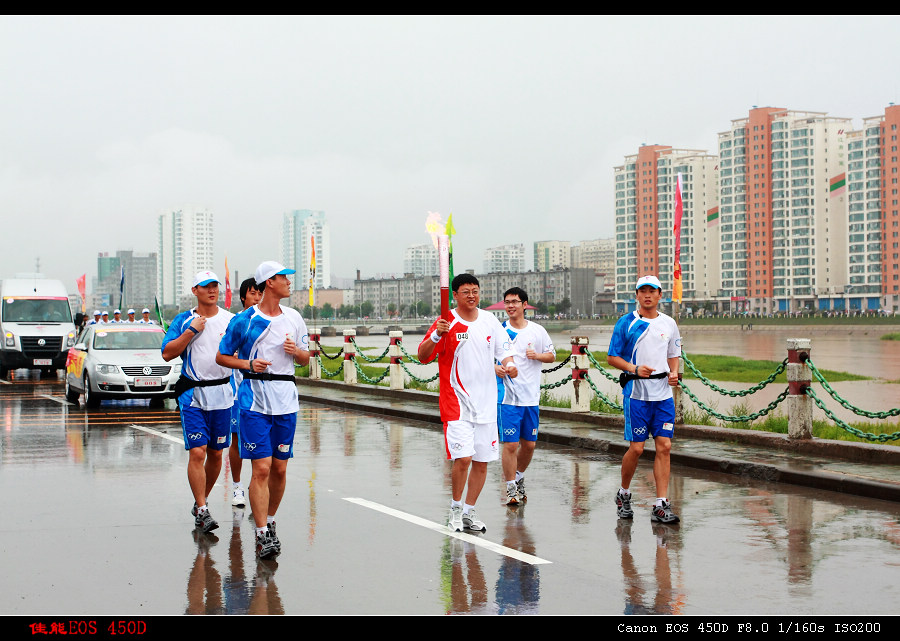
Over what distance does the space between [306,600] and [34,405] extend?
54.0 feet

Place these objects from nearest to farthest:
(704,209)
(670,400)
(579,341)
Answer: (670,400) < (579,341) < (704,209)

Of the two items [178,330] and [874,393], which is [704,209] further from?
[178,330]

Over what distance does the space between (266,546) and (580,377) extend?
9.14m

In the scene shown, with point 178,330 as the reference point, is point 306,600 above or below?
below

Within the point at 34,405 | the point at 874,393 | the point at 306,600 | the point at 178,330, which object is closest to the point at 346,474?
the point at 178,330

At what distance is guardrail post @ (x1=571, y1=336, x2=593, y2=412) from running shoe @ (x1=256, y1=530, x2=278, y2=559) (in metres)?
8.91

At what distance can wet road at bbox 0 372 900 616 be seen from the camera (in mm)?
5855

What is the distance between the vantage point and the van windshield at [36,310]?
99.5 ft

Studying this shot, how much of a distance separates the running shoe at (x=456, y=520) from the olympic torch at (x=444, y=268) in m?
1.67

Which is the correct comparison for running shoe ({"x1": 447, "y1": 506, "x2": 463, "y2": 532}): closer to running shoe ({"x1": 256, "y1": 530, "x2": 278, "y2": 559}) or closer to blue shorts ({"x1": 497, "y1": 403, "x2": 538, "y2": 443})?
blue shorts ({"x1": 497, "y1": 403, "x2": 538, "y2": 443})

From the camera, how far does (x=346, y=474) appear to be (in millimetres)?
11125

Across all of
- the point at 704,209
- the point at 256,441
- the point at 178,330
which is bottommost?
the point at 256,441

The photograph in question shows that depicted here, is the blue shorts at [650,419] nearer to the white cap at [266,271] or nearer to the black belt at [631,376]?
the black belt at [631,376]

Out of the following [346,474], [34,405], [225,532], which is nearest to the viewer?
[225,532]
